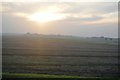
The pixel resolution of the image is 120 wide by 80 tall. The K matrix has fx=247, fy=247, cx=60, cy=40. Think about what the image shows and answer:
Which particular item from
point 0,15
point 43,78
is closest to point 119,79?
point 43,78

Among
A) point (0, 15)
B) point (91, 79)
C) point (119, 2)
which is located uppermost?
point (119, 2)

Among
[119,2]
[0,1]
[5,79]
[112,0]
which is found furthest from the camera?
[112,0]

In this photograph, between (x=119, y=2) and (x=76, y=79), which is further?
(x=119, y=2)

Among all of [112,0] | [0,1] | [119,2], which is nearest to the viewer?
[0,1]

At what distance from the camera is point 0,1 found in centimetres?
757

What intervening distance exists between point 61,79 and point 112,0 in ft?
13.0

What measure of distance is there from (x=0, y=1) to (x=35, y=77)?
272 cm

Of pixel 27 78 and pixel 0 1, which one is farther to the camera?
pixel 27 78

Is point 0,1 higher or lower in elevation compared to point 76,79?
higher

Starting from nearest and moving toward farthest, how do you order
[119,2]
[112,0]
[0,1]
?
1. [0,1]
2. [119,2]
3. [112,0]

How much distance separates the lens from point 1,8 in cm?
796

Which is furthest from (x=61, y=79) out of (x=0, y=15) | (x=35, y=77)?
(x=0, y=15)

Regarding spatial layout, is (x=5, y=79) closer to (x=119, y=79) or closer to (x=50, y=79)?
(x=50, y=79)

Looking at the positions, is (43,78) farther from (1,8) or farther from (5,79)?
(1,8)
